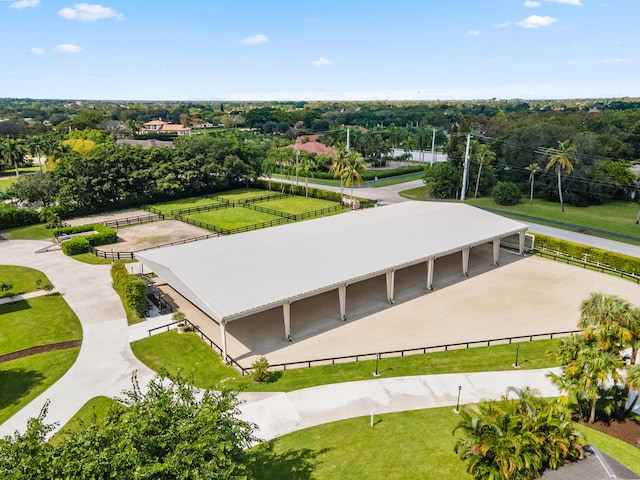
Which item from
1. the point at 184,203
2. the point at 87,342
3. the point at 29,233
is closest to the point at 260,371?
the point at 87,342

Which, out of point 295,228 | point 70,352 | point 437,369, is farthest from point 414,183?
point 70,352

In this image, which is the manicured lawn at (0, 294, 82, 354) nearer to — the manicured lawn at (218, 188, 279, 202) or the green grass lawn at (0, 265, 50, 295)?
the green grass lawn at (0, 265, 50, 295)

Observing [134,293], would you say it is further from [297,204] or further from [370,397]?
[297,204]

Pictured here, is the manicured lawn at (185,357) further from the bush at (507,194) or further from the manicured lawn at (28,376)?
the bush at (507,194)

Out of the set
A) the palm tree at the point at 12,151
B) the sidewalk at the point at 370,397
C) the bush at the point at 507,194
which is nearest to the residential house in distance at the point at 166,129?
the palm tree at the point at 12,151

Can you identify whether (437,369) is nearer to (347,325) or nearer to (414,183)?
(347,325)

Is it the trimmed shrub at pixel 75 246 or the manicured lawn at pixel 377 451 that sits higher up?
the trimmed shrub at pixel 75 246
